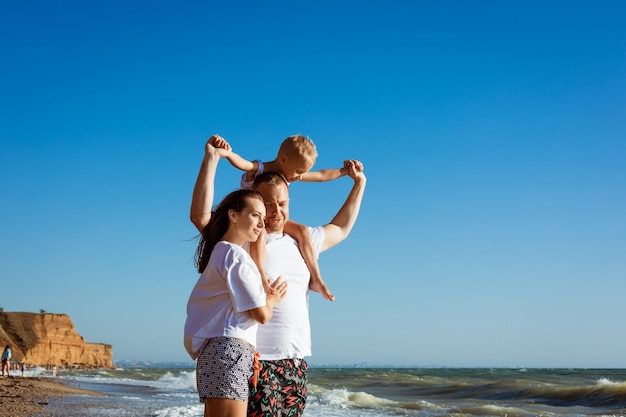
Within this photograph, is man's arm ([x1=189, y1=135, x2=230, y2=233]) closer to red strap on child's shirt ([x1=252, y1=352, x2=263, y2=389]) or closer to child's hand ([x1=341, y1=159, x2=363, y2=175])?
red strap on child's shirt ([x1=252, y1=352, x2=263, y2=389])

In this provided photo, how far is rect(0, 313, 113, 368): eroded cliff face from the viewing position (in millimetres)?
60594

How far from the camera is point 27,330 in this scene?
2473 inches

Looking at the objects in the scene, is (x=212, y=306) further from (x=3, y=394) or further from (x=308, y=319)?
(x=3, y=394)

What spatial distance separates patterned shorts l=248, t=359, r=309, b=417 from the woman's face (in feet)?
1.59

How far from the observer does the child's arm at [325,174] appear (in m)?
3.35

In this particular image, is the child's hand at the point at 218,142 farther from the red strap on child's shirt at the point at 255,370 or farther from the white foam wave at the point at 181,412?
the white foam wave at the point at 181,412

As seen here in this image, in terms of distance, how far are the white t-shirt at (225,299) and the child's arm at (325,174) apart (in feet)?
3.02

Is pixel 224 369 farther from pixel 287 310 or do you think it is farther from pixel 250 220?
pixel 250 220

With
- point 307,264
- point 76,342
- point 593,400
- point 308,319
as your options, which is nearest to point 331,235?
point 307,264

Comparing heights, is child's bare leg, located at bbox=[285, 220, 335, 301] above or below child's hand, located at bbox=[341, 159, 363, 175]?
below

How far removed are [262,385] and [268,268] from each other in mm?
451

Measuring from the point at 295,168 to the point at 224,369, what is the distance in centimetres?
105

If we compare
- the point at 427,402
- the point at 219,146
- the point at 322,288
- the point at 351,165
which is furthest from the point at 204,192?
the point at 427,402

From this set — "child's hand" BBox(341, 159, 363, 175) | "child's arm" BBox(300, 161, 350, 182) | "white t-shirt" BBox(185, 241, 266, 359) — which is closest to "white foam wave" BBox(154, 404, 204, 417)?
"child's arm" BBox(300, 161, 350, 182)
